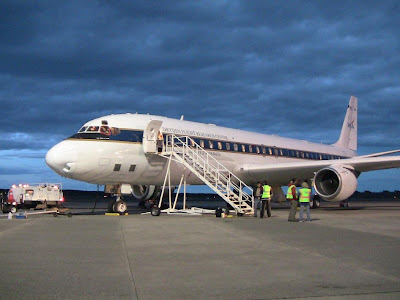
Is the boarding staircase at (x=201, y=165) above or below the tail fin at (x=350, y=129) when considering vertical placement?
below

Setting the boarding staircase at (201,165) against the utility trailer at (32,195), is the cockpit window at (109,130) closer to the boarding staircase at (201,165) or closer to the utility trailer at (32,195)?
the boarding staircase at (201,165)

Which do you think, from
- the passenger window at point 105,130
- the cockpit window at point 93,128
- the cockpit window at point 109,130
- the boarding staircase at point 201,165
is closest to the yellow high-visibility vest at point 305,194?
the boarding staircase at point 201,165

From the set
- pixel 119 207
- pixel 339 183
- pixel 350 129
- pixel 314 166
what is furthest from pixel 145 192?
pixel 350 129

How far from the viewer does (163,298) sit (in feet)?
15.8

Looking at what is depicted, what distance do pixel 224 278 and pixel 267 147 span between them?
2026cm

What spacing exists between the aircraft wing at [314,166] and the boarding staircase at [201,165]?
2.63 metres

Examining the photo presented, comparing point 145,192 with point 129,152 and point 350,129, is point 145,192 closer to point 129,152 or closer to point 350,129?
point 129,152

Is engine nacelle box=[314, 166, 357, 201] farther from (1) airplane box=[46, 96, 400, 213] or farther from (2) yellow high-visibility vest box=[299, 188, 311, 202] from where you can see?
(2) yellow high-visibility vest box=[299, 188, 311, 202]

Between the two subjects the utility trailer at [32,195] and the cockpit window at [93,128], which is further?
the utility trailer at [32,195]

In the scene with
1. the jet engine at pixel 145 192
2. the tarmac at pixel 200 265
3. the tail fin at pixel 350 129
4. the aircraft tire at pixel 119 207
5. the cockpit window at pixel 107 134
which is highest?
the tail fin at pixel 350 129

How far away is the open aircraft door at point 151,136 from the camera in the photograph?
1817 cm

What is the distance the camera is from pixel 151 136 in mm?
18391

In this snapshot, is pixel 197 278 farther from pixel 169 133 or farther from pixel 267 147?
pixel 267 147

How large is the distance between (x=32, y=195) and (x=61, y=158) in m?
7.73
